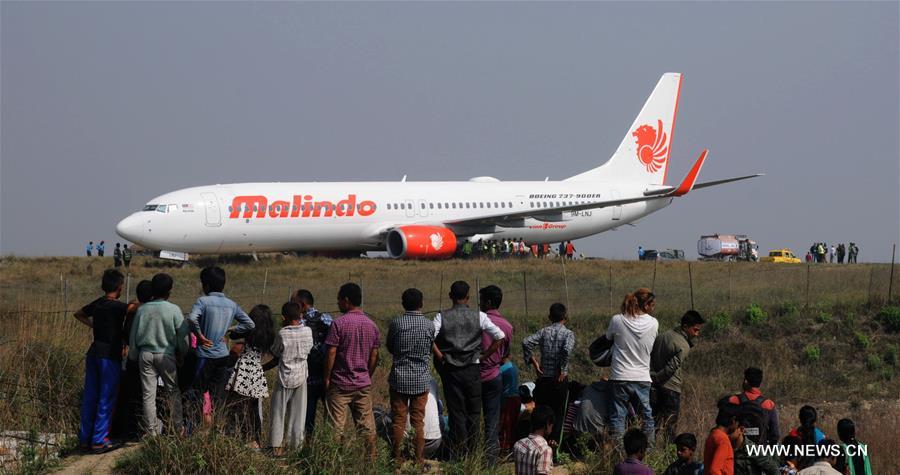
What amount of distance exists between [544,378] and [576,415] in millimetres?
464

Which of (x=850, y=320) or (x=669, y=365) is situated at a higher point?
(x=850, y=320)

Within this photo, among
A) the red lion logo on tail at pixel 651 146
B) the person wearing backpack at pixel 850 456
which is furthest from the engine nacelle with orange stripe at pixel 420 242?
the person wearing backpack at pixel 850 456

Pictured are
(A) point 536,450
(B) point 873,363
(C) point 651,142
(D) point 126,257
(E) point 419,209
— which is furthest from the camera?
(C) point 651,142

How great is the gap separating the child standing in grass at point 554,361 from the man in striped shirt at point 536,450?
5.52 feet

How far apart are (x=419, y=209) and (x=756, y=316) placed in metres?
16.5

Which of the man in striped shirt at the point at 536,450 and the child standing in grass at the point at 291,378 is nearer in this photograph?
the man in striped shirt at the point at 536,450

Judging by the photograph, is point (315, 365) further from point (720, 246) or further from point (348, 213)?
point (720, 246)

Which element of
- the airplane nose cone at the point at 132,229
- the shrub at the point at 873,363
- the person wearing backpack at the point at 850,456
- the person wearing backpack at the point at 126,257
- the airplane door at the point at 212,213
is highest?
the airplane door at the point at 212,213

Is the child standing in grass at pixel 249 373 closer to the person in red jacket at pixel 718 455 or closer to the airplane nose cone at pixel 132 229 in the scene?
the person in red jacket at pixel 718 455

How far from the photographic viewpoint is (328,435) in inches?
368

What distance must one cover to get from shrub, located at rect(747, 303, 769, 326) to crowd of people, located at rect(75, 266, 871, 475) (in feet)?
47.9

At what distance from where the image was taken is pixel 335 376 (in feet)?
31.5

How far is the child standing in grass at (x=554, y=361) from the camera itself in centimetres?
1055

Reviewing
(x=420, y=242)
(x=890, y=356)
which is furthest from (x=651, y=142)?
(x=890, y=356)
